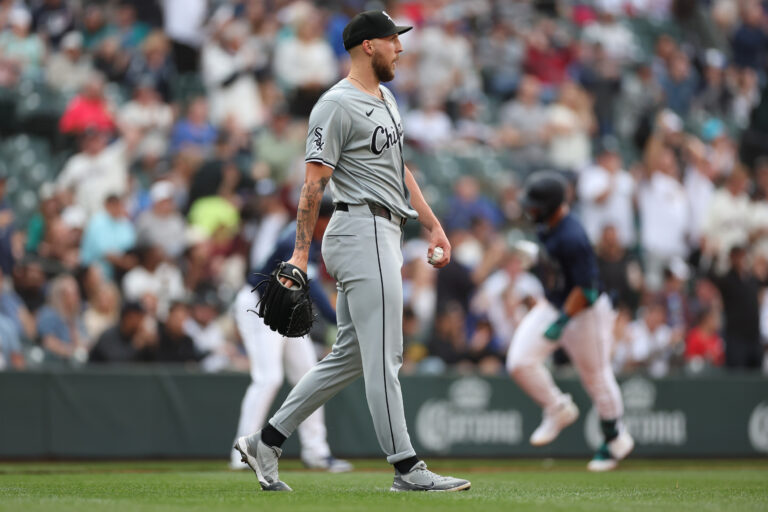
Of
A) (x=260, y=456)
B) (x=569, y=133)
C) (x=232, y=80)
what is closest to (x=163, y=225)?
(x=232, y=80)

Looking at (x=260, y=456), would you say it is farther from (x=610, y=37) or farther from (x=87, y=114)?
(x=610, y=37)

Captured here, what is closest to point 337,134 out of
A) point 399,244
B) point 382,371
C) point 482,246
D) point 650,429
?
point 399,244

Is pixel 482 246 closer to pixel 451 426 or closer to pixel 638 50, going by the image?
pixel 451 426

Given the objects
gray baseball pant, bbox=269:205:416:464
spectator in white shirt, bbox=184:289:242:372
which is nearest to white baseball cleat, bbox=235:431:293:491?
gray baseball pant, bbox=269:205:416:464

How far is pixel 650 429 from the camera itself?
13461mm

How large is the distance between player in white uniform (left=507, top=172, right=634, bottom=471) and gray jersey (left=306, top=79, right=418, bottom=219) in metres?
3.32

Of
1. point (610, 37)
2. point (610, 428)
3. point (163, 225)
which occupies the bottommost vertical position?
point (610, 428)

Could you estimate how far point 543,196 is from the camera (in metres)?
9.81

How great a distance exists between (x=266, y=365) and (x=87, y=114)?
645 centimetres

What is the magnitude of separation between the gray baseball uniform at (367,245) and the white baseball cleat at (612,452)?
13.8ft

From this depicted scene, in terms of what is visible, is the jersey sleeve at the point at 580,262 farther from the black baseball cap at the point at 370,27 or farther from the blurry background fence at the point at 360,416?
the black baseball cap at the point at 370,27

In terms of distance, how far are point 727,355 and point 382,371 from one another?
9.73 metres

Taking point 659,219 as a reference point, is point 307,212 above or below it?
below

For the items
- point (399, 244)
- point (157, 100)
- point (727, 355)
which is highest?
point (157, 100)
